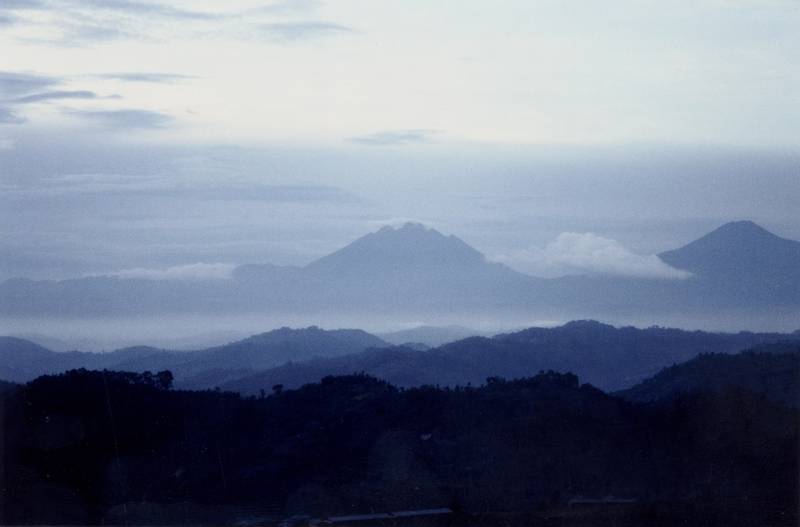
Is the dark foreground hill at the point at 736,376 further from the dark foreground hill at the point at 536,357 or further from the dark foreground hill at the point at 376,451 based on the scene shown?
the dark foreground hill at the point at 536,357

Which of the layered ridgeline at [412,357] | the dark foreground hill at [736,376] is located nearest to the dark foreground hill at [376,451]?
the dark foreground hill at [736,376]

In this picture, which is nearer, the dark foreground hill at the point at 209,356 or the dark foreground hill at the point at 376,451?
the dark foreground hill at the point at 376,451

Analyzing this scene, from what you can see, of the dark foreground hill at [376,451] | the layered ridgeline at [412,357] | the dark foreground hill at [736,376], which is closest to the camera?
the dark foreground hill at [376,451]

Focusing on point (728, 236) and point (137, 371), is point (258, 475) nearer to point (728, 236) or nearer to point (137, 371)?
point (137, 371)

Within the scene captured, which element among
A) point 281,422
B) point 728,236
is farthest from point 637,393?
point 281,422

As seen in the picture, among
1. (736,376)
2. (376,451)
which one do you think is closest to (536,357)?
(736,376)

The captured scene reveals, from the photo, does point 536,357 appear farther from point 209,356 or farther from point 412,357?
point 209,356
